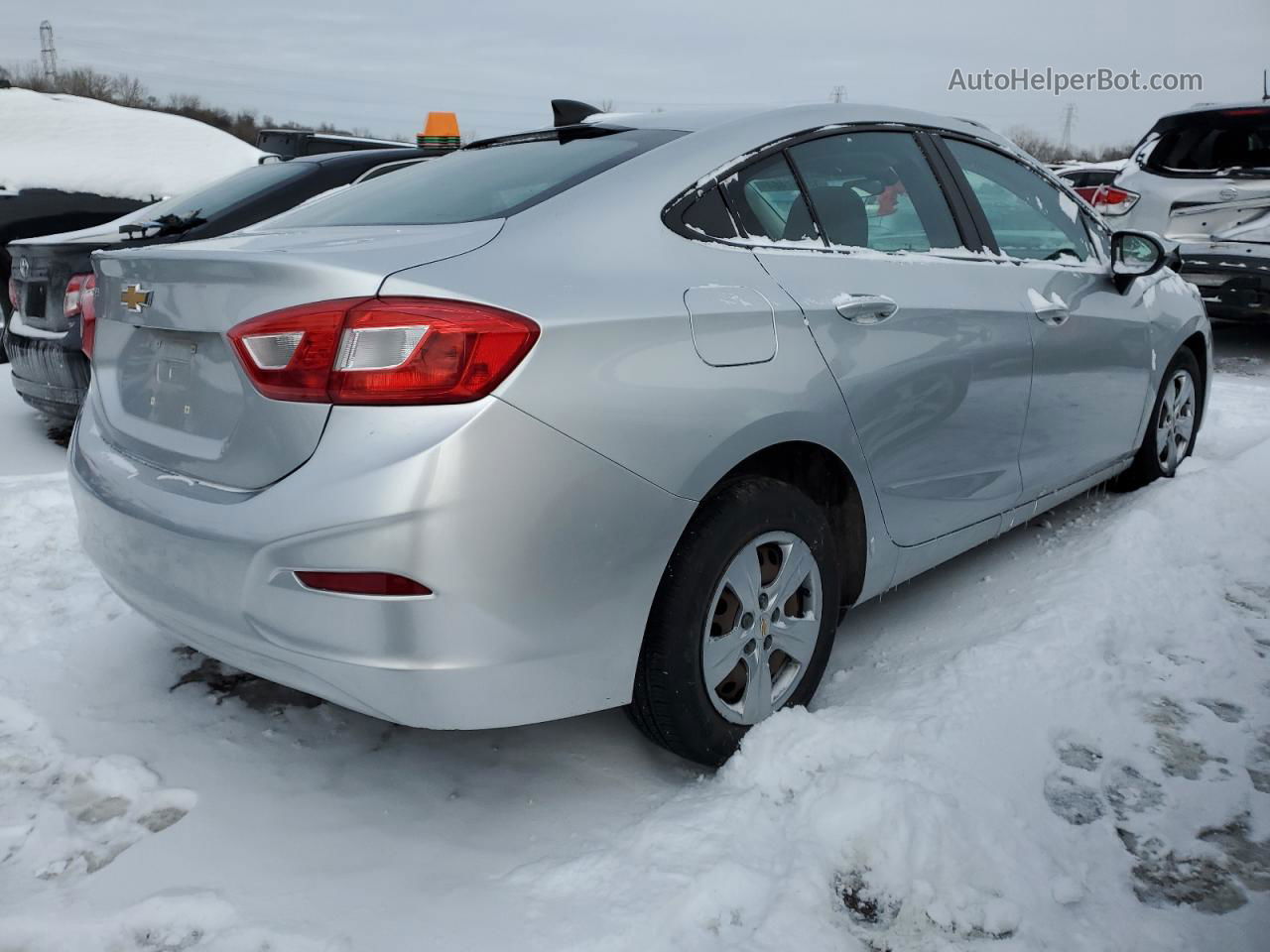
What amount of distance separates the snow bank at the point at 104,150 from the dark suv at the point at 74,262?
1735mm

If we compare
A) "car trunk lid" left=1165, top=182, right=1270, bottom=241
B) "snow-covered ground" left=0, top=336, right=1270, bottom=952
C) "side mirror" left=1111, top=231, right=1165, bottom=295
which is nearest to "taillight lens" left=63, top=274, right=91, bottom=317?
"snow-covered ground" left=0, top=336, right=1270, bottom=952

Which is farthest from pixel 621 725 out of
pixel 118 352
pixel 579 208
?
pixel 118 352

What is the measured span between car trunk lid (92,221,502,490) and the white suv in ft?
22.3

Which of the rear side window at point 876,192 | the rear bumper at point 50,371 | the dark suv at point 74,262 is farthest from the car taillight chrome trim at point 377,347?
the rear bumper at point 50,371

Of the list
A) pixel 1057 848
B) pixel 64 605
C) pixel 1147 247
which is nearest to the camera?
pixel 1057 848

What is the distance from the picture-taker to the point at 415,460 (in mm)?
1835

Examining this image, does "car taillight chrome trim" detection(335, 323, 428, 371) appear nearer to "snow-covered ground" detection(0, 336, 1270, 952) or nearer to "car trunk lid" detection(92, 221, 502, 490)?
"car trunk lid" detection(92, 221, 502, 490)

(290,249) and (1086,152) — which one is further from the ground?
(1086,152)

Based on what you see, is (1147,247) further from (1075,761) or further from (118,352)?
(118,352)

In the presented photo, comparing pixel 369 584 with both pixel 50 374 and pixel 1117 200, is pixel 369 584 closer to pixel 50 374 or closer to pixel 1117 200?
pixel 50 374

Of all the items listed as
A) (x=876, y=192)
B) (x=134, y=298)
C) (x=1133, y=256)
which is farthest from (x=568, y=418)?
(x=1133, y=256)

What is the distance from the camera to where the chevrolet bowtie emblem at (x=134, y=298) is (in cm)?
230

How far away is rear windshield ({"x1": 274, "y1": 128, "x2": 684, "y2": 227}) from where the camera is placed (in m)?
2.40

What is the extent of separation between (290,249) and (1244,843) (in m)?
2.32
